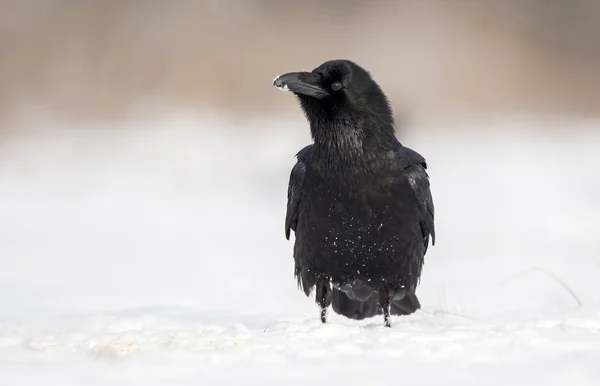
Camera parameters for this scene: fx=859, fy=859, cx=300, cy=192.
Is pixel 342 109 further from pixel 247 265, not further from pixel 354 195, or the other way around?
pixel 247 265

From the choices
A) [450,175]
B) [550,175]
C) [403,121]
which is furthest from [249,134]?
[550,175]

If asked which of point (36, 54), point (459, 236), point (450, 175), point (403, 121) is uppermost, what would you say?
point (36, 54)

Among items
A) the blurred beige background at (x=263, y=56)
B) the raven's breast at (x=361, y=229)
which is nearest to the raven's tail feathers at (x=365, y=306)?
the raven's breast at (x=361, y=229)

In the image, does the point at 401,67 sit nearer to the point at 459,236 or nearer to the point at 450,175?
the point at 450,175

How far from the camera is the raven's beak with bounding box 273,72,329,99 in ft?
15.4

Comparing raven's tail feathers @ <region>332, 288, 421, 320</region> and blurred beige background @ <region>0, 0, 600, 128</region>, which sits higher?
blurred beige background @ <region>0, 0, 600, 128</region>

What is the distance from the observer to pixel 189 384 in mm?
2977

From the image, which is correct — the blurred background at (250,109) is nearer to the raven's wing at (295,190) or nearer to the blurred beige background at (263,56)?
the blurred beige background at (263,56)

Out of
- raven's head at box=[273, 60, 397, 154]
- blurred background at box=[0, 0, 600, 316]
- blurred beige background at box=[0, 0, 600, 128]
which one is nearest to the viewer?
raven's head at box=[273, 60, 397, 154]

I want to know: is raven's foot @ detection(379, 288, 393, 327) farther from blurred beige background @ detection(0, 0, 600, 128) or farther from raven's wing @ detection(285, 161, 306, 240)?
blurred beige background @ detection(0, 0, 600, 128)

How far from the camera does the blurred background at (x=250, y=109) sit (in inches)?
446

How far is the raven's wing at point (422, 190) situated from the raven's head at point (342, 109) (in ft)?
0.72

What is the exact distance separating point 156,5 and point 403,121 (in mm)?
5290

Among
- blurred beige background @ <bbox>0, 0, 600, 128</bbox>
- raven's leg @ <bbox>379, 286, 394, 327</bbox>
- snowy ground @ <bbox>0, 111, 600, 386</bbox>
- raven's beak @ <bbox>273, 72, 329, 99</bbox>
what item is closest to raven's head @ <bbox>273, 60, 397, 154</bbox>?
raven's beak @ <bbox>273, 72, 329, 99</bbox>
